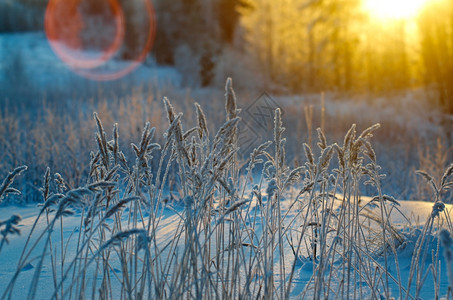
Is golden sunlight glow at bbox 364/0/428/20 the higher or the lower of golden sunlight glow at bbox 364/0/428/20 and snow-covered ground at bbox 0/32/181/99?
the higher

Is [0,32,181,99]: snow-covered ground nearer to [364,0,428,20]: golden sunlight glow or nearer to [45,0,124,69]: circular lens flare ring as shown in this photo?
[45,0,124,69]: circular lens flare ring

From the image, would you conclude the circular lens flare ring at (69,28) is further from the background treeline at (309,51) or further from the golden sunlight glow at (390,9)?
the golden sunlight glow at (390,9)

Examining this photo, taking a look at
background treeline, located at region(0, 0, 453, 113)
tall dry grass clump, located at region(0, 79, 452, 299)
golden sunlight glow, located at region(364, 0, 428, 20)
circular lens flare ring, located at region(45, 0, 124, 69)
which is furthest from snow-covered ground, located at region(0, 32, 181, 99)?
tall dry grass clump, located at region(0, 79, 452, 299)

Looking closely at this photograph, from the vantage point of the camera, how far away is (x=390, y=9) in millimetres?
14867

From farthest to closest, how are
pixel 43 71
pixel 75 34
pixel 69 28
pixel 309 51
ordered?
pixel 69 28 < pixel 75 34 < pixel 309 51 < pixel 43 71

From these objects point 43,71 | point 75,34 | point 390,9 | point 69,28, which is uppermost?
point 69,28

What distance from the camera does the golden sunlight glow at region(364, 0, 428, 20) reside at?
13273mm

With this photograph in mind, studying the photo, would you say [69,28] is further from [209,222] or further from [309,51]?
[209,222]

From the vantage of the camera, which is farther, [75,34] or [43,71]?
[75,34]

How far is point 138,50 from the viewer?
2147 cm

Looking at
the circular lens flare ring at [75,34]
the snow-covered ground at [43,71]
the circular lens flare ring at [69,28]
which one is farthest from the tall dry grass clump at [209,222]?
the circular lens flare ring at [69,28]

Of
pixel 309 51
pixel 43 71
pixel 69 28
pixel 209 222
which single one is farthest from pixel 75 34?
pixel 209 222

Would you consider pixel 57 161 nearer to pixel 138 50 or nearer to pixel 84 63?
pixel 84 63

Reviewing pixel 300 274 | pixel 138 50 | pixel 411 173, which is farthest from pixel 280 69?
pixel 300 274
